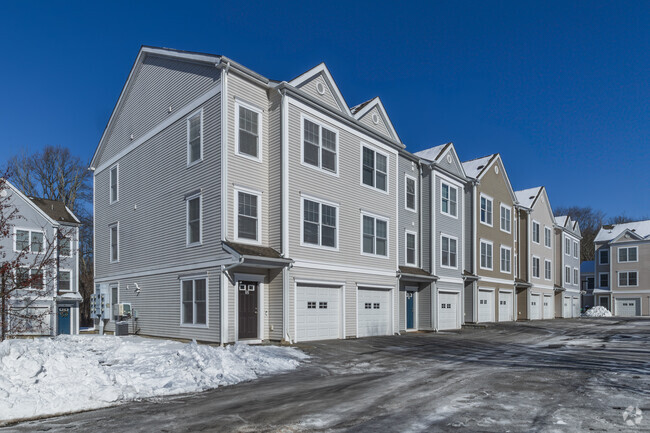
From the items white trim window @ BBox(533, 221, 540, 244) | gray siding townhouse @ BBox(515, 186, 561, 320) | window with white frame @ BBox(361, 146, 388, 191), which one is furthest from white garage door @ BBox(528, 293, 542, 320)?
window with white frame @ BBox(361, 146, 388, 191)

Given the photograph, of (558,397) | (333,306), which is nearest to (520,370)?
(558,397)

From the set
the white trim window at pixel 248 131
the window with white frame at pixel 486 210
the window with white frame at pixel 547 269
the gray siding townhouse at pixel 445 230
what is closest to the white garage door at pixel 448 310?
the gray siding townhouse at pixel 445 230

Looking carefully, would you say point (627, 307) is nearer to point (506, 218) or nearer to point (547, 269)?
point (547, 269)

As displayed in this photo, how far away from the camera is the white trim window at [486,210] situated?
33031mm

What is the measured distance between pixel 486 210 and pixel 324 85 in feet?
57.9

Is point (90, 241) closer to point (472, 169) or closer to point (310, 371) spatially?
point (472, 169)

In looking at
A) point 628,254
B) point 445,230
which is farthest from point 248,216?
point 628,254

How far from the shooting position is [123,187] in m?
24.2

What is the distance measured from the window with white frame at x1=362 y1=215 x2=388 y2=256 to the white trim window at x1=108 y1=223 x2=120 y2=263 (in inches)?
471

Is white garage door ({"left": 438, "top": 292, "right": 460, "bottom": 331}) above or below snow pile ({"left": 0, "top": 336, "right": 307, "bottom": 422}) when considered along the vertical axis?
below

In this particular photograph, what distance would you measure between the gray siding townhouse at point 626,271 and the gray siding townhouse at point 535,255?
15723 mm

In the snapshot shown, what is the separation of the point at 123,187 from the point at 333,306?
11.9m

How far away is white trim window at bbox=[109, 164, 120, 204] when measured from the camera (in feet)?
81.1

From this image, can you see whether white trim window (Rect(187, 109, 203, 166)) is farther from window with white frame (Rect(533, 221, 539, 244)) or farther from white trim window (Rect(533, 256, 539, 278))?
white trim window (Rect(533, 256, 539, 278))
